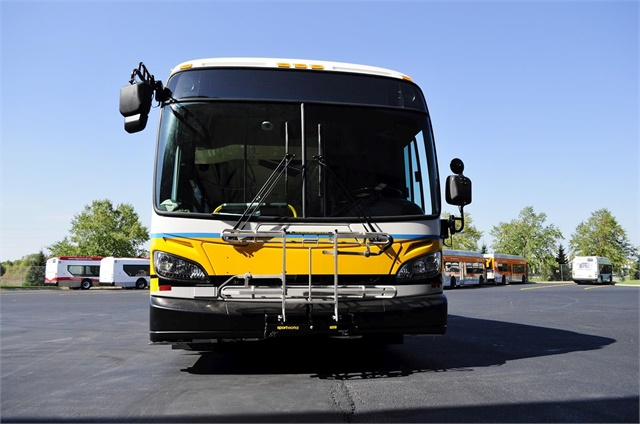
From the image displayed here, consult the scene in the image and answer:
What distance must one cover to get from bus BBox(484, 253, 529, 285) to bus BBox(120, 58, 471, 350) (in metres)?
55.2

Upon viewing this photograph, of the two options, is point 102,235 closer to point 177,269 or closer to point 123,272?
point 123,272

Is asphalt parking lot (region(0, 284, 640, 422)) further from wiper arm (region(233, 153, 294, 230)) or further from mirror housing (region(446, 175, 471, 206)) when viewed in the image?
mirror housing (region(446, 175, 471, 206))

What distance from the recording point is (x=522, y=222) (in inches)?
4227

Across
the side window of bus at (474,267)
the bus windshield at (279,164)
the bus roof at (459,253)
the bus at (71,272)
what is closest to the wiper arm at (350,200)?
the bus windshield at (279,164)

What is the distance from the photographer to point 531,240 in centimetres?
10494

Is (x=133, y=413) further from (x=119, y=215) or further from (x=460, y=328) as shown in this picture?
(x=119, y=215)

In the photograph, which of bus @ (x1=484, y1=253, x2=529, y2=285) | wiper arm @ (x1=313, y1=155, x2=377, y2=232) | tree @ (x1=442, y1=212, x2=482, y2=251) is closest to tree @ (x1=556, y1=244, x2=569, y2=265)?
tree @ (x1=442, y1=212, x2=482, y2=251)

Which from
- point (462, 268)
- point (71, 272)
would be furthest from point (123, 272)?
point (462, 268)

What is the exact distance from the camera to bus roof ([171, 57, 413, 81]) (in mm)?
6242

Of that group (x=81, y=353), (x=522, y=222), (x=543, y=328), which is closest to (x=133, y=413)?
(x=81, y=353)

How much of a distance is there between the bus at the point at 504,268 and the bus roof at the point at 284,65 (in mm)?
55069

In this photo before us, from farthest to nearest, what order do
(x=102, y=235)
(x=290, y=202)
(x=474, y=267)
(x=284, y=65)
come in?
(x=102, y=235) → (x=474, y=267) → (x=284, y=65) → (x=290, y=202)

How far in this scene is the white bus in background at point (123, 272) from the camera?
179 feet

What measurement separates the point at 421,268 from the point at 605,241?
11490 centimetres
